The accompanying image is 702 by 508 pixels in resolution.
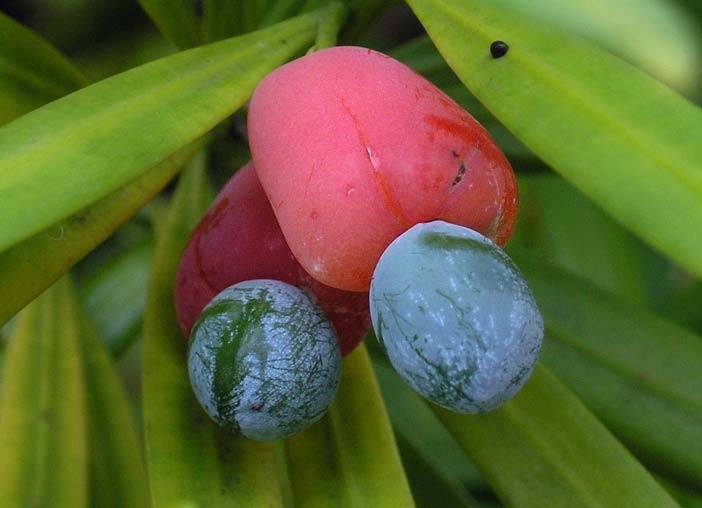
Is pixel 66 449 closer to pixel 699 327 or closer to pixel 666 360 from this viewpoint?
pixel 666 360

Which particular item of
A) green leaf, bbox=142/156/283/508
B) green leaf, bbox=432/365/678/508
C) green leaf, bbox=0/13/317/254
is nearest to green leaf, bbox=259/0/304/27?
green leaf, bbox=0/13/317/254

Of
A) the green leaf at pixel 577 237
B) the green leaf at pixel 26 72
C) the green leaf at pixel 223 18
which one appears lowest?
the green leaf at pixel 577 237

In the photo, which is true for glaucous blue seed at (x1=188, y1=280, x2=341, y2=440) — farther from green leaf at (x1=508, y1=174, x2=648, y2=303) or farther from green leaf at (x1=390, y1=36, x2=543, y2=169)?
green leaf at (x1=508, y1=174, x2=648, y2=303)

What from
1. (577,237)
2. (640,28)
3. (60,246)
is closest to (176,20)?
(60,246)

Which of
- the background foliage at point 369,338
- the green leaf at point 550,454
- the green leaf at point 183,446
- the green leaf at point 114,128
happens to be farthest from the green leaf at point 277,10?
the green leaf at point 550,454

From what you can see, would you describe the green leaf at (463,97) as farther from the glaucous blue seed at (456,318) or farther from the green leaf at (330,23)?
the glaucous blue seed at (456,318)
